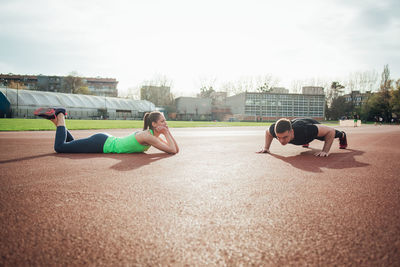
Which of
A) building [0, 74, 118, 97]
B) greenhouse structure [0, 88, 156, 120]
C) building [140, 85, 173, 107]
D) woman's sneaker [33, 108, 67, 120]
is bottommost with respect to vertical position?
woman's sneaker [33, 108, 67, 120]

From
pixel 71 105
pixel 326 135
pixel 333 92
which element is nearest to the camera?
pixel 326 135

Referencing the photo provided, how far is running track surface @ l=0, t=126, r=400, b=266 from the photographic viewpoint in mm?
1218

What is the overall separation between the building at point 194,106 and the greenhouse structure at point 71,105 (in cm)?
1213

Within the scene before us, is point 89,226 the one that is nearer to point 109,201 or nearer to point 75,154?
point 109,201

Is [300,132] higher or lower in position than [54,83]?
lower

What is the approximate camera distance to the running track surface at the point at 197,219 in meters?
1.22

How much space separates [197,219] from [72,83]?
8161cm

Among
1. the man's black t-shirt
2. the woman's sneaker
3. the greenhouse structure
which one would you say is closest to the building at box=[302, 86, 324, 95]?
the greenhouse structure

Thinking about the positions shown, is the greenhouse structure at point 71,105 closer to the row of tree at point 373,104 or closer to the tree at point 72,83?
the tree at point 72,83

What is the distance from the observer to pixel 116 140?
511 cm

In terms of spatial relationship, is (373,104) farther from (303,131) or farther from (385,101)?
(303,131)

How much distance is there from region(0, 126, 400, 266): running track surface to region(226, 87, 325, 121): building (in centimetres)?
6946

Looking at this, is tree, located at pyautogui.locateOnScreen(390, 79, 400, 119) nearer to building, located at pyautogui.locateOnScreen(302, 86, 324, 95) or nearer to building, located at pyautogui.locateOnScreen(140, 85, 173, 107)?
building, located at pyautogui.locateOnScreen(302, 86, 324, 95)

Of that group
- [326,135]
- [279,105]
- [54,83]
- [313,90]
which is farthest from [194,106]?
[326,135]
